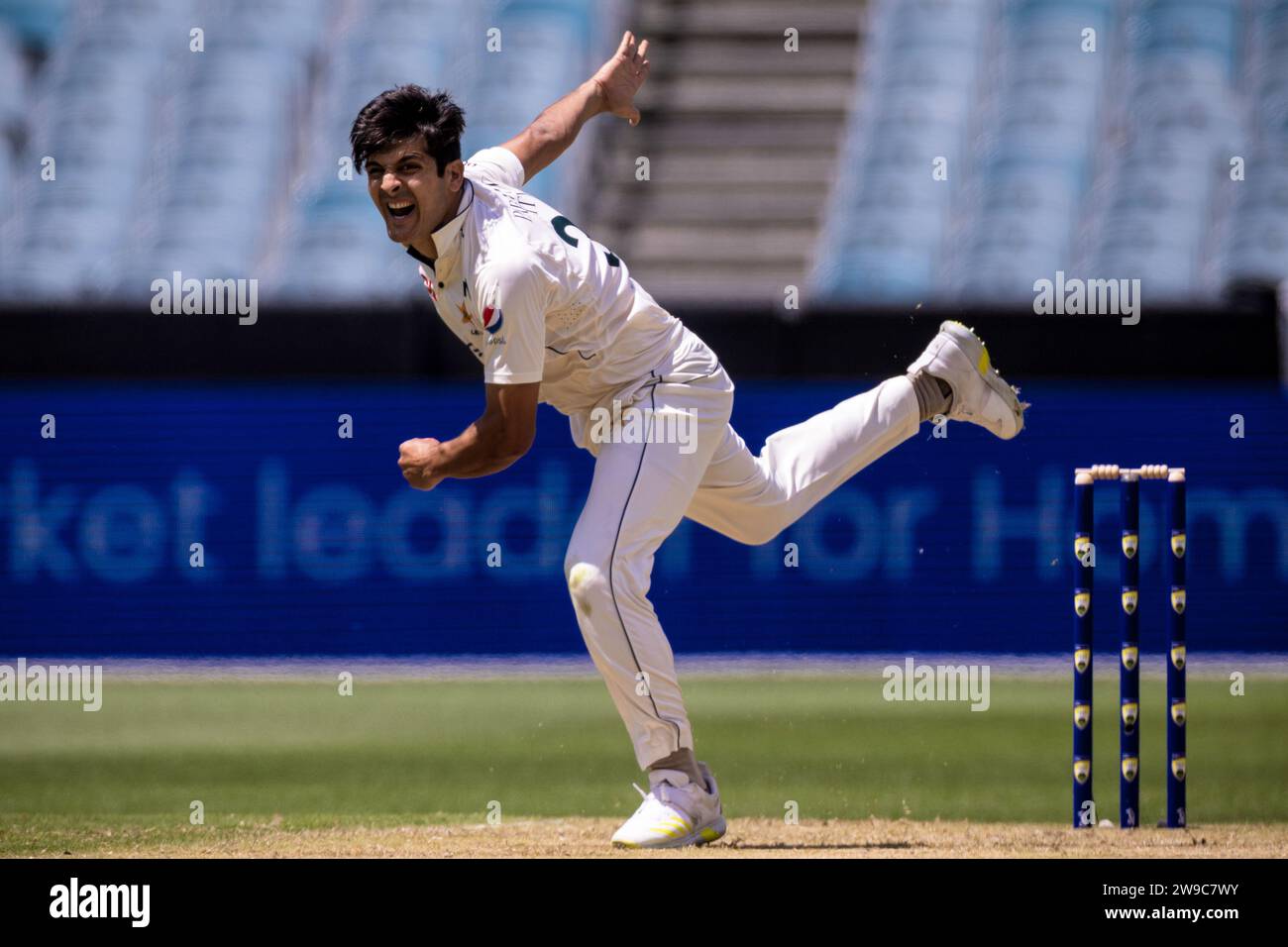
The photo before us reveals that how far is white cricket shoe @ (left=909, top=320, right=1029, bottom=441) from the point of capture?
5.79 m

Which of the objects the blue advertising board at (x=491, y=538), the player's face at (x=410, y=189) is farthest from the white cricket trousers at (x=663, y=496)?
the blue advertising board at (x=491, y=538)

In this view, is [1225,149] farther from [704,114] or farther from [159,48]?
[159,48]

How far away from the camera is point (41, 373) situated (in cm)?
983

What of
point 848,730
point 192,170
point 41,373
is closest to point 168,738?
point 41,373

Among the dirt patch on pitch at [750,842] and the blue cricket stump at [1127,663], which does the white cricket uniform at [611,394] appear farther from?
the blue cricket stump at [1127,663]

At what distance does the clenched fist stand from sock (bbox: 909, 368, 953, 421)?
1636 millimetres

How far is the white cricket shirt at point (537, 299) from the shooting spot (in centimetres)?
478

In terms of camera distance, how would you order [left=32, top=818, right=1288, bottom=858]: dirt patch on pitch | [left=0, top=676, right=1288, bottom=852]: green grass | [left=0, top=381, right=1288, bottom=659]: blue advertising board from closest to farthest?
[left=32, top=818, right=1288, bottom=858]: dirt patch on pitch
[left=0, top=676, right=1288, bottom=852]: green grass
[left=0, top=381, right=1288, bottom=659]: blue advertising board

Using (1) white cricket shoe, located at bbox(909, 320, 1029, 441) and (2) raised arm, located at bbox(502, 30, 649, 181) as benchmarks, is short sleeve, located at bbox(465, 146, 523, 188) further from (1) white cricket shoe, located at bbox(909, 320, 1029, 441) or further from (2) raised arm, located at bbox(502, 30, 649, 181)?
(1) white cricket shoe, located at bbox(909, 320, 1029, 441)

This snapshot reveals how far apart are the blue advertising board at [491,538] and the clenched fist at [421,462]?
437 centimetres

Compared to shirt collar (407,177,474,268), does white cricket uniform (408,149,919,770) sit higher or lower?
lower

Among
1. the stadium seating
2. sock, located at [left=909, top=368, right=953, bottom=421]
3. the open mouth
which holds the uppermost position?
the stadium seating

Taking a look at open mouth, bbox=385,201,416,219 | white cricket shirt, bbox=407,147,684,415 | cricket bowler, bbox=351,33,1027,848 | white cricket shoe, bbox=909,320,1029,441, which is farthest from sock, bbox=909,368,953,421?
open mouth, bbox=385,201,416,219

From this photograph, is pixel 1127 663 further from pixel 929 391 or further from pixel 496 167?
pixel 496 167
